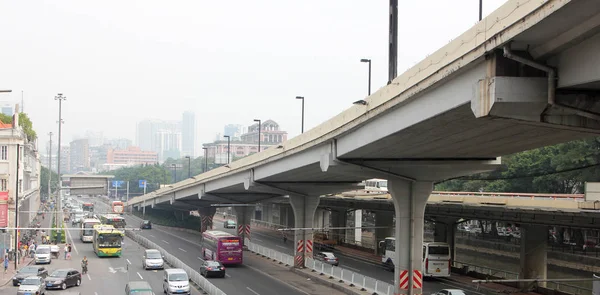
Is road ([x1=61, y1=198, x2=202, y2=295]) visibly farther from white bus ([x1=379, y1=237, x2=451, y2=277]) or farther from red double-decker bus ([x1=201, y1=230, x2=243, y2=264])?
white bus ([x1=379, y1=237, x2=451, y2=277])

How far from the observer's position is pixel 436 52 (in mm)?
20969

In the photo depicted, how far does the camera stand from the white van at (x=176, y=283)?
3753 centimetres

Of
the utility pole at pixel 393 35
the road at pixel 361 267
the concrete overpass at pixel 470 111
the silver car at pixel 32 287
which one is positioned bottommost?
the road at pixel 361 267

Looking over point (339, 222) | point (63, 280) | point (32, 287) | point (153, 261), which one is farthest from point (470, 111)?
point (339, 222)

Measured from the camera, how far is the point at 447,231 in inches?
2253

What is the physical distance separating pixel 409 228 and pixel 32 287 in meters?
22.3

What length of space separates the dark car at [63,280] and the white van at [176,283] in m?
6.97

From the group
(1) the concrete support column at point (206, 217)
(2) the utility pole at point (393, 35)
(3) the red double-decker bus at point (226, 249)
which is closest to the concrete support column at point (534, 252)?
(2) the utility pole at point (393, 35)

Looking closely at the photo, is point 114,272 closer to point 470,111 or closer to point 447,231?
point 447,231

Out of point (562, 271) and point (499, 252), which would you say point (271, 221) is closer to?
point (499, 252)

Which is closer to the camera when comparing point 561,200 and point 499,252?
point 561,200

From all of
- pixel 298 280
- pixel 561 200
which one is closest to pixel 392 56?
pixel 561 200

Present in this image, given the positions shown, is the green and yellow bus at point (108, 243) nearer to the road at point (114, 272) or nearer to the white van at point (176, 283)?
the road at point (114, 272)

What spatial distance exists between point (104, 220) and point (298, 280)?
47.9 metres
